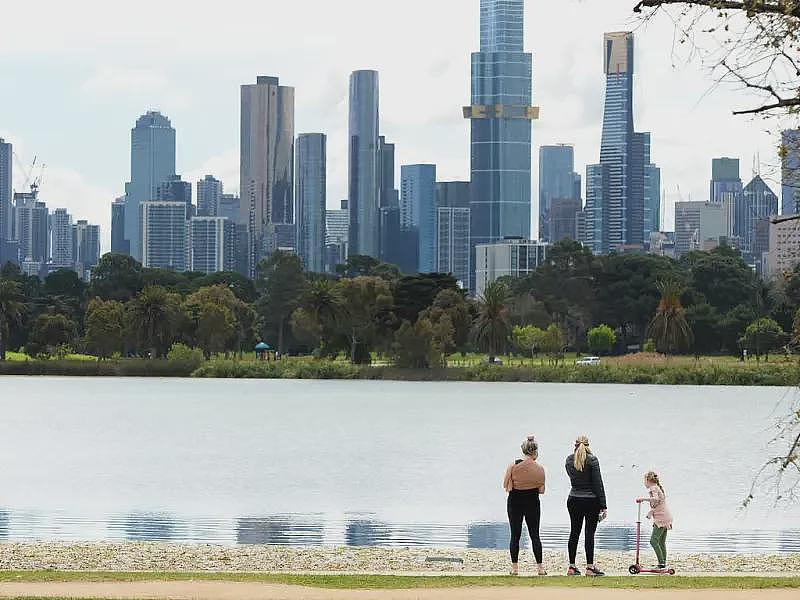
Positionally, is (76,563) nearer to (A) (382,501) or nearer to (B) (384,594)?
(B) (384,594)

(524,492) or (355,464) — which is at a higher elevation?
(524,492)

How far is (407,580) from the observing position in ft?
64.0

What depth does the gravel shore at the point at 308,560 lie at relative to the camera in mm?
23031

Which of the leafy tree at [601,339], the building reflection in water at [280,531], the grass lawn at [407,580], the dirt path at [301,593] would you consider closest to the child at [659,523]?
the grass lawn at [407,580]

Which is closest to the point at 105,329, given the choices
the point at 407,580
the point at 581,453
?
the point at 581,453

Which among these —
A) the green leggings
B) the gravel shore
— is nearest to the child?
the green leggings

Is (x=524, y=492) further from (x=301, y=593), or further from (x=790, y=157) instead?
(x=790, y=157)

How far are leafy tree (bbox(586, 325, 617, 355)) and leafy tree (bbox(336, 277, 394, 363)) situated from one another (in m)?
27.3

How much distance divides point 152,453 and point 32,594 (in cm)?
3939

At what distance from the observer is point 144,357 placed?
134 m

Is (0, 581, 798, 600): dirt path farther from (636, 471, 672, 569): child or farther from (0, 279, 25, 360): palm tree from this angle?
(0, 279, 25, 360): palm tree

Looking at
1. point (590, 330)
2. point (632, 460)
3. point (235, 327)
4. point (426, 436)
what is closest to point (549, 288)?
point (590, 330)

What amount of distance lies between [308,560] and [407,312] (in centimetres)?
9961

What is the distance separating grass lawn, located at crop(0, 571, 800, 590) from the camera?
18.9 metres
